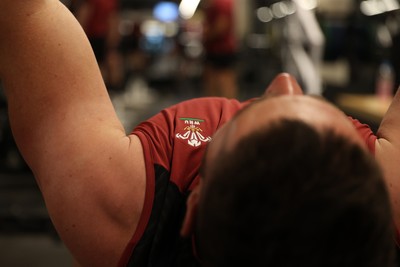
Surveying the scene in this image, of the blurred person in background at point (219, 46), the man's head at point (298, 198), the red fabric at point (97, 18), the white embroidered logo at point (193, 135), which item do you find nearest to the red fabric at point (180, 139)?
the white embroidered logo at point (193, 135)

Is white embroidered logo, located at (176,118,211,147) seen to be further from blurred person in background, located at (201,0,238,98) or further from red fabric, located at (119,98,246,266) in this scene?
blurred person in background, located at (201,0,238,98)

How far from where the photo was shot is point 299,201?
478 mm

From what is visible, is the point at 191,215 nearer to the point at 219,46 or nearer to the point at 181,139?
the point at 181,139

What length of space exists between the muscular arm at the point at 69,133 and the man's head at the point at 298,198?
0.17m

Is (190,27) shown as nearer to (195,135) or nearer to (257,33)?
(257,33)

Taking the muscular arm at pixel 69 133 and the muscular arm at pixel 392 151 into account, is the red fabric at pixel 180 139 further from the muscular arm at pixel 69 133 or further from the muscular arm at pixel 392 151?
the muscular arm at pixel 392 151

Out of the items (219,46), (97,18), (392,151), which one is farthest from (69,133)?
(219,46)

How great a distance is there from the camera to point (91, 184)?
641 millimetres

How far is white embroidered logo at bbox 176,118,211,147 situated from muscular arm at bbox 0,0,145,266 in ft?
0.23

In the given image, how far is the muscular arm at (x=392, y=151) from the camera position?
26.0 inches

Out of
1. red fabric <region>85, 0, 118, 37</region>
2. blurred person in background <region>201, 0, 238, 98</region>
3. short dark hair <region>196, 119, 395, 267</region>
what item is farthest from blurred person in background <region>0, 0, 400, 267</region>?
blurred person in background <region>201, 0, 238, 98</region>

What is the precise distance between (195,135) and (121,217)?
6.2 inches

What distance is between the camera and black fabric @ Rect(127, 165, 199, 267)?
64 cm

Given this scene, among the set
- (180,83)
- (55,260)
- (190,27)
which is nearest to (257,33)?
(180,83)
